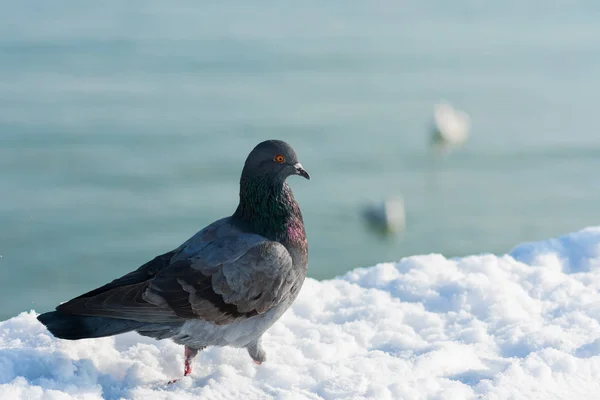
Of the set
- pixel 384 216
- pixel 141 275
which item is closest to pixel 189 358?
pixel 141 275

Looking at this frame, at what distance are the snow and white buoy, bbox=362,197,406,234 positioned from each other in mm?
3056

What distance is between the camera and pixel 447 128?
1184 cm

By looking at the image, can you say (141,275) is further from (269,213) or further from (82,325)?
(269,213)

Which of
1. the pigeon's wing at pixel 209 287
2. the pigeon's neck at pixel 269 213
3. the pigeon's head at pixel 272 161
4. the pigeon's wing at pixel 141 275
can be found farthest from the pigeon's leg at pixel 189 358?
the pigeon's head at pixel 272 161

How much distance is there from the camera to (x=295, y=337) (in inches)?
238

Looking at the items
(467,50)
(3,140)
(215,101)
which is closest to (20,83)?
(3,140)

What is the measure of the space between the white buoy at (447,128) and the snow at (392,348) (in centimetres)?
458

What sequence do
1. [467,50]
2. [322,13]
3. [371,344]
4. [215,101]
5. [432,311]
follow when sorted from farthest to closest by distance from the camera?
[322,13] < [467,50] < [215,101] < [432,311] < [371,344]

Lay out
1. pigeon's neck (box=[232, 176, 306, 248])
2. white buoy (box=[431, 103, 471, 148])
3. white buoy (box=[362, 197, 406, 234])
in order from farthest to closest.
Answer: white buoy (box=[431, 103, 471, 148]), white buoy (box=[362, 197, 406, 234]), pigeon's neck (box=[232, 176, 306, 248])

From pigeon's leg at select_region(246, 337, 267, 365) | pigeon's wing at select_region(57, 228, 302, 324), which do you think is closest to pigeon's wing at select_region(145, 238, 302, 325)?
pigeon's wing at select_region(57, 228, 302, 324)

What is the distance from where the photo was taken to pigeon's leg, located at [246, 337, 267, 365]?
18.0 ft

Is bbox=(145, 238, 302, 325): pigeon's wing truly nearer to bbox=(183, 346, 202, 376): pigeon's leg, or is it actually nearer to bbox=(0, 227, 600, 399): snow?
bbox=(183, 346, 202, 376): pigeon's leg

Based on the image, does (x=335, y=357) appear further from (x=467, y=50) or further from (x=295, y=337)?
(x=467, y=50)

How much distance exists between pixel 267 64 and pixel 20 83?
12.2 ft
